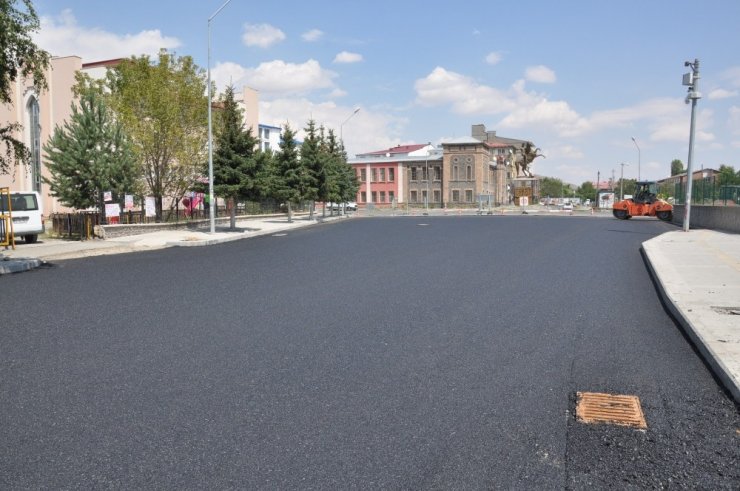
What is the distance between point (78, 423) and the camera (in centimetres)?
446

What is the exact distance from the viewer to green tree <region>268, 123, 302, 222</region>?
43.9 m

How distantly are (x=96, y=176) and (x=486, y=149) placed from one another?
234ft

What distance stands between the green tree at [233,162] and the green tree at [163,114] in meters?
1.85

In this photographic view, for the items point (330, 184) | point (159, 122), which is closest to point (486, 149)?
point (330, 184)

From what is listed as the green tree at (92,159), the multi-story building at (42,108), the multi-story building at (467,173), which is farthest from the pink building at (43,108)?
the multi-story building at (467,173)

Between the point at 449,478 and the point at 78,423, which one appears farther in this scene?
the point at 78,423

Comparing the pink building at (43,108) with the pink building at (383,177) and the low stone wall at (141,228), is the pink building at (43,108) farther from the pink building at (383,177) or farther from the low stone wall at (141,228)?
the pink building at (383,177)

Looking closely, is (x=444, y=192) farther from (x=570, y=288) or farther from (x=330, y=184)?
(x=570, y=288)

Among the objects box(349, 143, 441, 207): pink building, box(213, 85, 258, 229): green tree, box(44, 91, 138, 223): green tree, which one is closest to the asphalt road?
box(44, 91, 138, 223): green tree

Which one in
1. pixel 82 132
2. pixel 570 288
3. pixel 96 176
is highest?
pixel 82 132

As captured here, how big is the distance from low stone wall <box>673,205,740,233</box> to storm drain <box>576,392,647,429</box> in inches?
954

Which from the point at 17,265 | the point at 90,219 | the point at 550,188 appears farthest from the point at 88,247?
the point at 550,188

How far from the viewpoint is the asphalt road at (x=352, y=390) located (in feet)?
12.1

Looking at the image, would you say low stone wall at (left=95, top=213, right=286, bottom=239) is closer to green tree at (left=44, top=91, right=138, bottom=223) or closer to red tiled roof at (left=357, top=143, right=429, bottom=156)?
green tree at (left=44, top=91, right=138, bottom=223)
